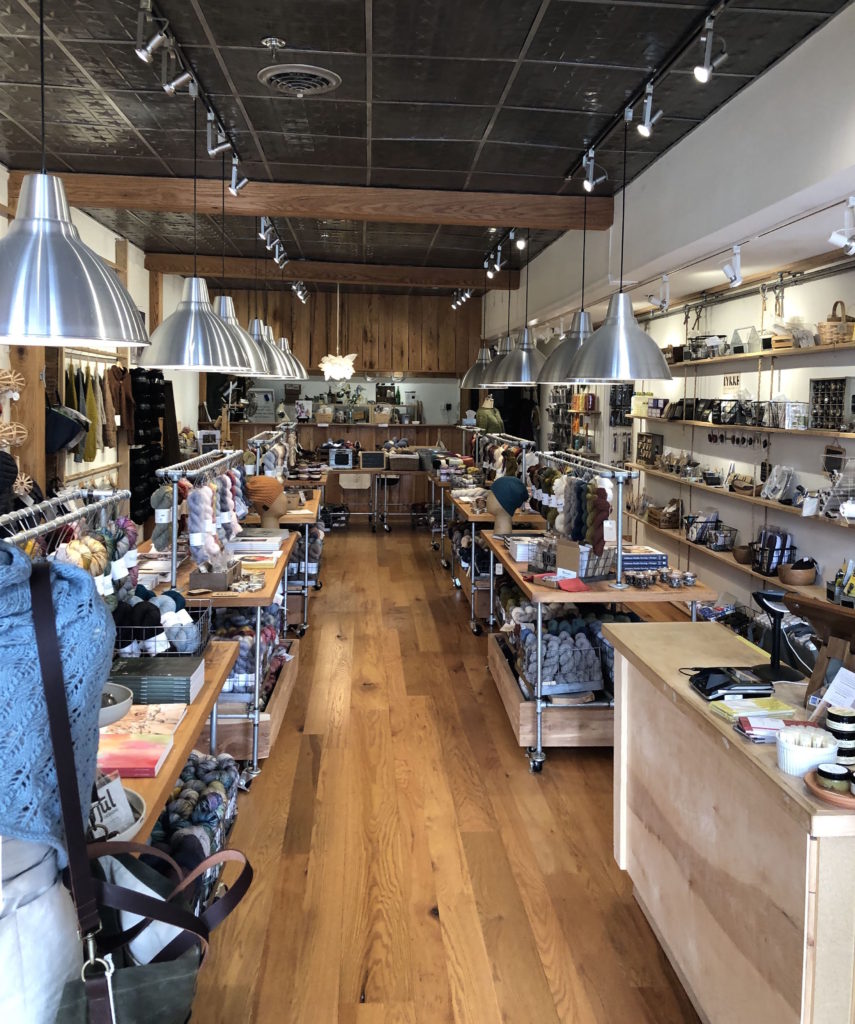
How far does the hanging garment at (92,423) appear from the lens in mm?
7949

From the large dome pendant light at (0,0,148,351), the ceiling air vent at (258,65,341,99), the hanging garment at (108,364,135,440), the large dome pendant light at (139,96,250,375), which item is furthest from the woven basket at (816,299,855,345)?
the hanging garment at (108,364,135,440)

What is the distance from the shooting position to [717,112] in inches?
187

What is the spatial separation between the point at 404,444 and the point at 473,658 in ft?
24.0

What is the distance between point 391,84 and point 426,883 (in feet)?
12.4

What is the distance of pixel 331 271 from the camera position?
1056cm

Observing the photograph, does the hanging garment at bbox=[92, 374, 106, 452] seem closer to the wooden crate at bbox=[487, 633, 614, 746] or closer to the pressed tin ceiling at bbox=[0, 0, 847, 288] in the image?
the pressed tin ceiling at bbox=[0, 0, 847, 288]

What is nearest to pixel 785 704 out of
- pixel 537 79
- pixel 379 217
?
pixel 537 79

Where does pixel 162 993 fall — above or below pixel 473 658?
above

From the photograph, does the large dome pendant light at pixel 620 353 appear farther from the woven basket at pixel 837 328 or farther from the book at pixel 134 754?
the book at pixel 134 754

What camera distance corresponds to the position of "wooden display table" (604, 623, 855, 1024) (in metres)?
1.74

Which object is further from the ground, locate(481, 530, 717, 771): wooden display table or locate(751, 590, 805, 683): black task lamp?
locate(751, 590, 805, 683): black task lamp

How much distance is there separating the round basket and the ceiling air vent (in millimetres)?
3983

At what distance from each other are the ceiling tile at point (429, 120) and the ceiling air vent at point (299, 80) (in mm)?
364

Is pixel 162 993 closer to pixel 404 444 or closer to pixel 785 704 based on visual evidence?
pixel 785 704
